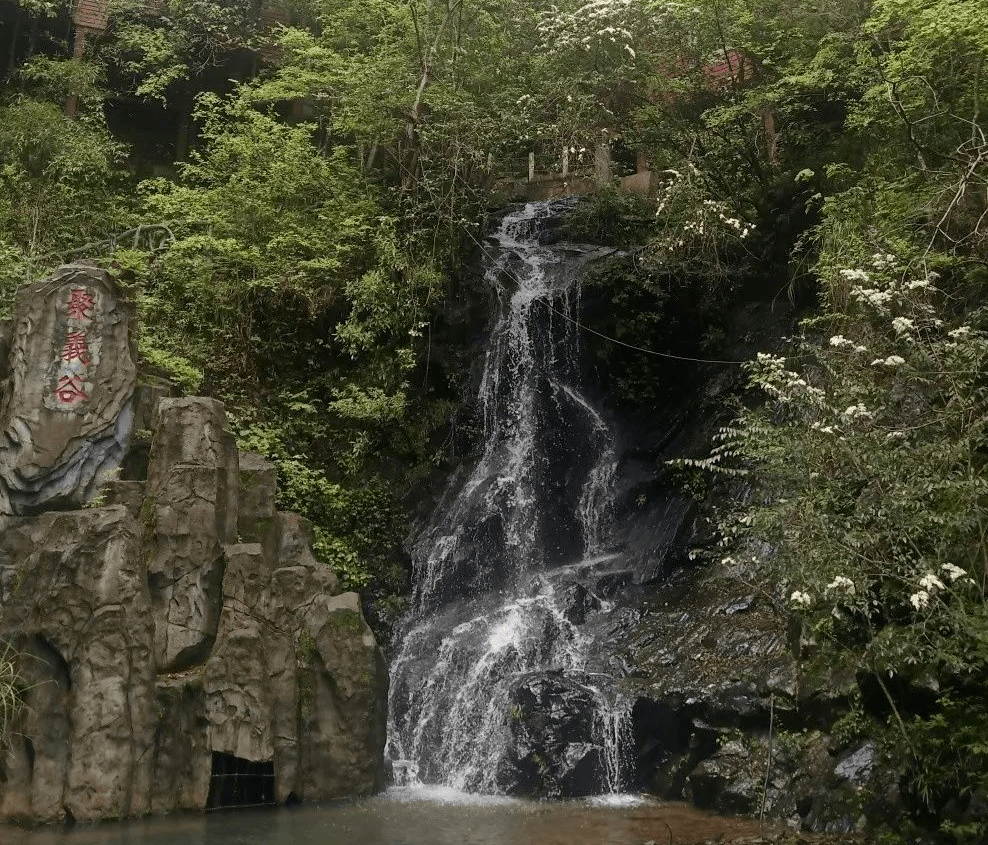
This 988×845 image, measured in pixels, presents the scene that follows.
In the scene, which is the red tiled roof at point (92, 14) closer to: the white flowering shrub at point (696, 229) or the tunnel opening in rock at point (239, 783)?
the white flowering shrub at point (696, 229)

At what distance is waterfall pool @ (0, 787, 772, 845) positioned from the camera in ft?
27.1

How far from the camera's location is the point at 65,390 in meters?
10.8

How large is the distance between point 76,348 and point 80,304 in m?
0.55

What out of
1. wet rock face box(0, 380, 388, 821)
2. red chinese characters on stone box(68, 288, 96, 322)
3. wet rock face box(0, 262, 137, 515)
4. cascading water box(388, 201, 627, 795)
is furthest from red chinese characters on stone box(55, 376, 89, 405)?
cascading water box(388, 201, 627, 795)

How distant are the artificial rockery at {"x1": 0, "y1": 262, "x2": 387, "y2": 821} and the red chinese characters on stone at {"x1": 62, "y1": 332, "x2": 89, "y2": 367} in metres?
0.02

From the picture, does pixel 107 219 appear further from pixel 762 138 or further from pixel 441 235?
pixel 762 138

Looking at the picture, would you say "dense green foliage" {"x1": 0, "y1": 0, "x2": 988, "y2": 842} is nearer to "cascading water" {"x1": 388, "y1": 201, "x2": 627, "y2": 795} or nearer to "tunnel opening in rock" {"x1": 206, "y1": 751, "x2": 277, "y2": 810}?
"cascading water" {"x1": 388, "y1": 201, "x2": 627, "y2": 795}

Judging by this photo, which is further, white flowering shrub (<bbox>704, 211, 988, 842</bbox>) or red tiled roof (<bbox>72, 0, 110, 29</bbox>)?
red tiled roof (<bbox>72, 0, 110, 29</bbox>)

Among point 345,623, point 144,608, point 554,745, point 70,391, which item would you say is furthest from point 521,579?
point 70,391

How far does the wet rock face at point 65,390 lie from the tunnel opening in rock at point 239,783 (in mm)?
A: 3431

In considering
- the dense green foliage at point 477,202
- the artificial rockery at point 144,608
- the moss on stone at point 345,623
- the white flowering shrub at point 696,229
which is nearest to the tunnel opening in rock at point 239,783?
the artificial rockery at point 144,608

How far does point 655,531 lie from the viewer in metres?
13.8

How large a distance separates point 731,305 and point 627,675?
7.00m

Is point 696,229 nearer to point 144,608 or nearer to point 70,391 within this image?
point 70,391
